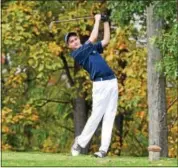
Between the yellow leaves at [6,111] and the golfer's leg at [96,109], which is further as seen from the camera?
the yellow leaves at [6,111]

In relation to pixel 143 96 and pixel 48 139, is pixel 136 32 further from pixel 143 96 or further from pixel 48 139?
pixel 48 139

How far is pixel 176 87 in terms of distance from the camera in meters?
19.2

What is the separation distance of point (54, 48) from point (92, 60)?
34.7ft

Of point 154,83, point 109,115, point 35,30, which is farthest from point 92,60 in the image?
point 35,30

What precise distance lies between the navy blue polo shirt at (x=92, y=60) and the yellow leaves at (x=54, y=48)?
10.3 m

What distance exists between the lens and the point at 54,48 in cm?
2019

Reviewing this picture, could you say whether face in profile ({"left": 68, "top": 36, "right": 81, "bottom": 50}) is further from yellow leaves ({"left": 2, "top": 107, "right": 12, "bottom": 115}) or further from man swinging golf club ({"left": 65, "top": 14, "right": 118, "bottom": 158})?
yellow leaves ({"left": 2, "top": 107, "right": 12, "bottom": 115})

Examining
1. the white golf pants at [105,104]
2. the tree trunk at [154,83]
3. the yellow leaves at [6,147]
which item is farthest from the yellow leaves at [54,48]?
the white golf pants at [105,104]

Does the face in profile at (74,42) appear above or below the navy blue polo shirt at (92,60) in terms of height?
above

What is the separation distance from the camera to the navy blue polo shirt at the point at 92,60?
962cm

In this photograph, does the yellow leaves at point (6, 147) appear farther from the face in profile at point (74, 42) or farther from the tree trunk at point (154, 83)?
the face in profile at point (74, 42)

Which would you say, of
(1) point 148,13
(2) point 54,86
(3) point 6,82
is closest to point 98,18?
(1) point 148,13

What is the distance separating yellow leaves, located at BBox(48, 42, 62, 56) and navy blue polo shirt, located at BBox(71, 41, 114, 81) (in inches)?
407

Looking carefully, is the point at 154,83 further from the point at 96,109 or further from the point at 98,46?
the point at 96,109
